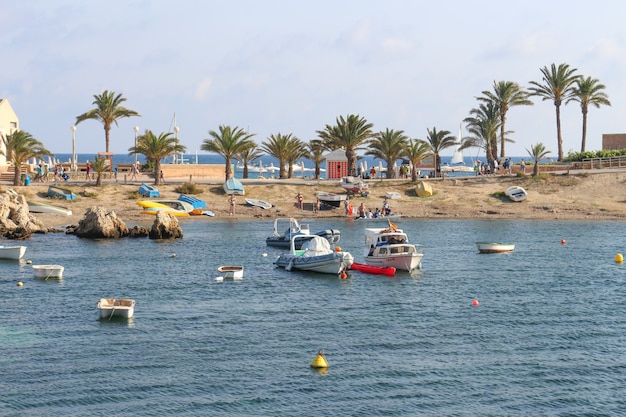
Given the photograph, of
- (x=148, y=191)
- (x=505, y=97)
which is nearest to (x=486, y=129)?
(x=505, y=97)

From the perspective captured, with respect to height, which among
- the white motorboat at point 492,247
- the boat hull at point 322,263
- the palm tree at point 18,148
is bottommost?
the boat hull at point 322,263

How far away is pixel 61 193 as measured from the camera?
9394 cm

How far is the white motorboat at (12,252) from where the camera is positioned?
62.8 m

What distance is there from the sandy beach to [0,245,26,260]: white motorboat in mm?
24671

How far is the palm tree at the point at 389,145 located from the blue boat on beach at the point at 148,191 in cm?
2747

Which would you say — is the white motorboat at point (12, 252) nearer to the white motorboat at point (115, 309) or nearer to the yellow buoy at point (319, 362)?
the white motorboat at point (115, 309)

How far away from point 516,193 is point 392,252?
45.1 m

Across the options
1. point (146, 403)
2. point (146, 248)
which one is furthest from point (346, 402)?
point (146, 248)

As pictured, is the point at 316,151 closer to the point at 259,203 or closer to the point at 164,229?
the point at 259,203

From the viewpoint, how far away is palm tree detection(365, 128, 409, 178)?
355ft

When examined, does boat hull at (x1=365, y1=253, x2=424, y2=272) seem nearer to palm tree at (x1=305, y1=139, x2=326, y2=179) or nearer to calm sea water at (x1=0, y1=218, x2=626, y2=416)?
calm sea water at (x1=0, y1=218, x2=626, y2=416)

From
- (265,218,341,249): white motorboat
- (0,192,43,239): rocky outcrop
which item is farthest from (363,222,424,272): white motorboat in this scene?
(0,192,43,239): rocky outcrop

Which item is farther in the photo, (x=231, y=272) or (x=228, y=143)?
(x=228, y=143)

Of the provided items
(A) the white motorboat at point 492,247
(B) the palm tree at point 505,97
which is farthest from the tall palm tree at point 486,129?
(A) the white motorboat at point 492,247
